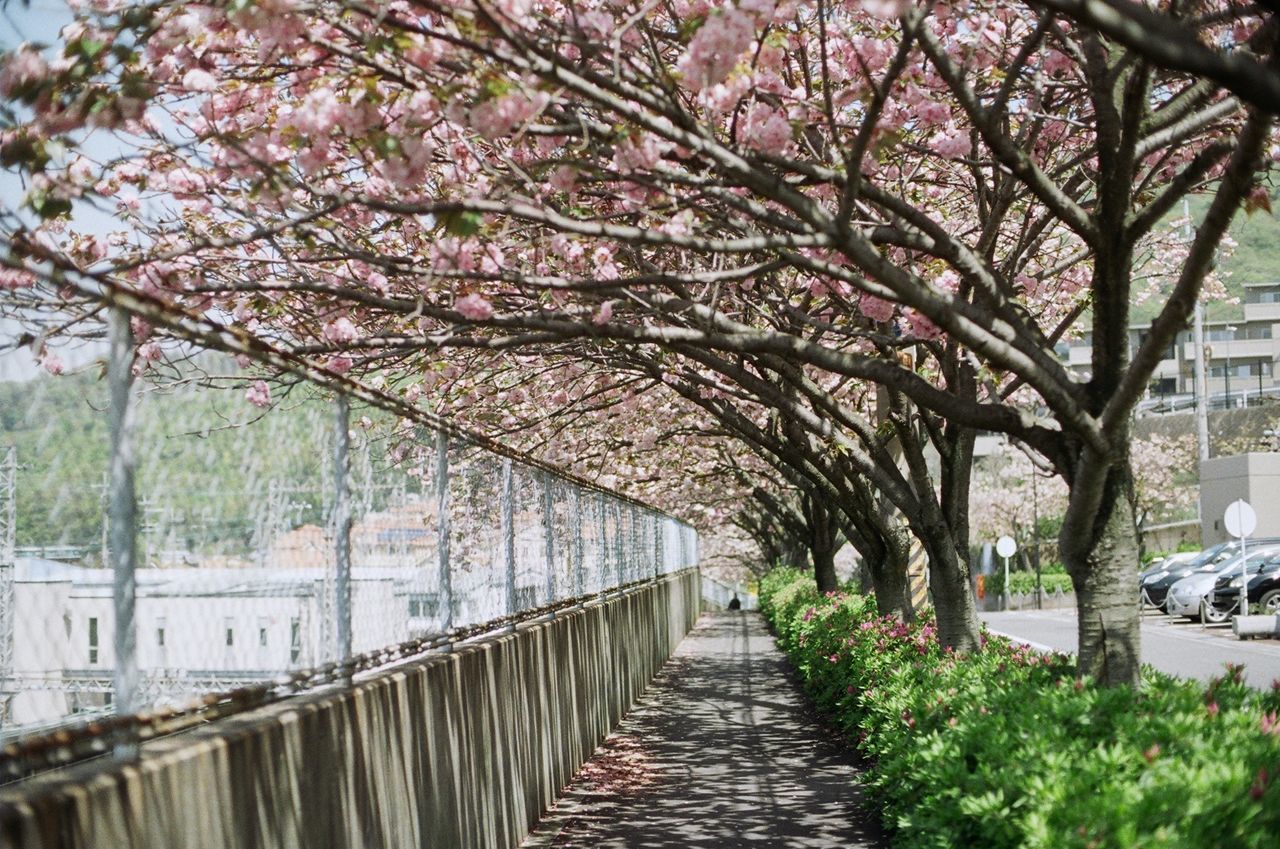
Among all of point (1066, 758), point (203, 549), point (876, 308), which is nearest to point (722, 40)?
point (203, 549)

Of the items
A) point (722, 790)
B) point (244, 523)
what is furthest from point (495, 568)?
point (244, 523)

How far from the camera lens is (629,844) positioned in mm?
8180

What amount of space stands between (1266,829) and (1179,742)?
39.7 inches

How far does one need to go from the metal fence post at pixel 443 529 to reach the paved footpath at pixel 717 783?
1.89m

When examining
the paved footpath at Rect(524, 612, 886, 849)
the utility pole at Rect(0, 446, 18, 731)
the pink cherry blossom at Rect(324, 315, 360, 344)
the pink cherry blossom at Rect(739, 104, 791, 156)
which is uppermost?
the pink cherry blossom at Rect(739, 104, 791, 156)

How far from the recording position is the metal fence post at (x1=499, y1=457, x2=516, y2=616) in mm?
8898

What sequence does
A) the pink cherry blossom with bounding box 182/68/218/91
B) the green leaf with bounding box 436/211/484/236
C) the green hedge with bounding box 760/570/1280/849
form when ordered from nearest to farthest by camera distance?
the green hedge with bounding box 760/570/1280/849 → the green leaf with bounding box 436/211/484/236 → the pink cherry blossom with bounding box 182/68/218/91

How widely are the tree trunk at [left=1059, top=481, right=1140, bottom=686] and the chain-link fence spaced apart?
3.28 meters

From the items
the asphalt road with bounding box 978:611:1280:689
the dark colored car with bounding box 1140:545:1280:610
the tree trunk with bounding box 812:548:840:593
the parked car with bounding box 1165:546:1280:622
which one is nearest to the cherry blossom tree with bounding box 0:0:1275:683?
the asphalt road with bounding box 978:611:1280:689

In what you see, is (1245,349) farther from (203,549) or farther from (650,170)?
(203,549)

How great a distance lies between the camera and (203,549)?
4336 mm

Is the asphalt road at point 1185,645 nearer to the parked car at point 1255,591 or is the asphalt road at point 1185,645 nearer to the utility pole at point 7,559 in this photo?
the parked car at point 1255,591

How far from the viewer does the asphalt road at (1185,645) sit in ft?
59.2

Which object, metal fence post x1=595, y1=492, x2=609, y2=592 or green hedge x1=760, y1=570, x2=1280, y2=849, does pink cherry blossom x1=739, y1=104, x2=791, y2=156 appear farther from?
metal fence post x1=595, y1=492, x2=609, y2=592
